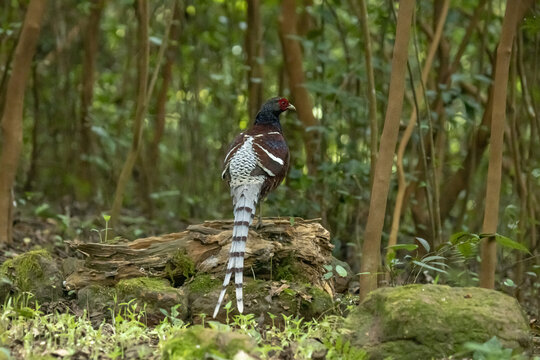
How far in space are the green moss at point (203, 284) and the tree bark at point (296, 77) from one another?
3744 millimetres

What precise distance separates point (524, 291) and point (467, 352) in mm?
4638

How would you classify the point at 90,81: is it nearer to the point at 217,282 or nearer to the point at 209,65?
the point at 209,65

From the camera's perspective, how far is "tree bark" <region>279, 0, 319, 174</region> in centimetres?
923

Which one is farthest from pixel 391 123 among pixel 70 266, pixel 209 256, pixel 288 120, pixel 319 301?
pixel 288 120

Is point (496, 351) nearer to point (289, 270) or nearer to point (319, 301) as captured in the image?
point (319, 301)

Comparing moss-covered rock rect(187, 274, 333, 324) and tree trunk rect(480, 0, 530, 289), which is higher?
tree trunk rect(480, 0, 530, 289)

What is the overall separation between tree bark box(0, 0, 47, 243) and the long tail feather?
2.86 m

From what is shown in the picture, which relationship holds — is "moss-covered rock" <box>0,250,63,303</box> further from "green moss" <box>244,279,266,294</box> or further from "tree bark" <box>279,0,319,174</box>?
"tree bark" <box>279,0,319,174</box>

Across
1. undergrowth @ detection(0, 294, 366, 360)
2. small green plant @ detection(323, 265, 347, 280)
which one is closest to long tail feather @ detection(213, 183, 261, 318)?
undergrowth @ detection(0, 294, 366, 360)

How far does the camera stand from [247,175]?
5.72 meters

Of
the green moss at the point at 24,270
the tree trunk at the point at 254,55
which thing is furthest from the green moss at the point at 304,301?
the tree trunk at the point at 254,55

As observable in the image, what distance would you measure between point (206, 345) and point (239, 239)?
1.38 meters

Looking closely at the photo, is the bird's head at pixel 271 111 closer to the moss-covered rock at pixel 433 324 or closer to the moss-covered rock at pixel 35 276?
the moss-covered rock at pixel 35 276

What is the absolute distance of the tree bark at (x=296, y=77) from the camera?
9.23 meters
